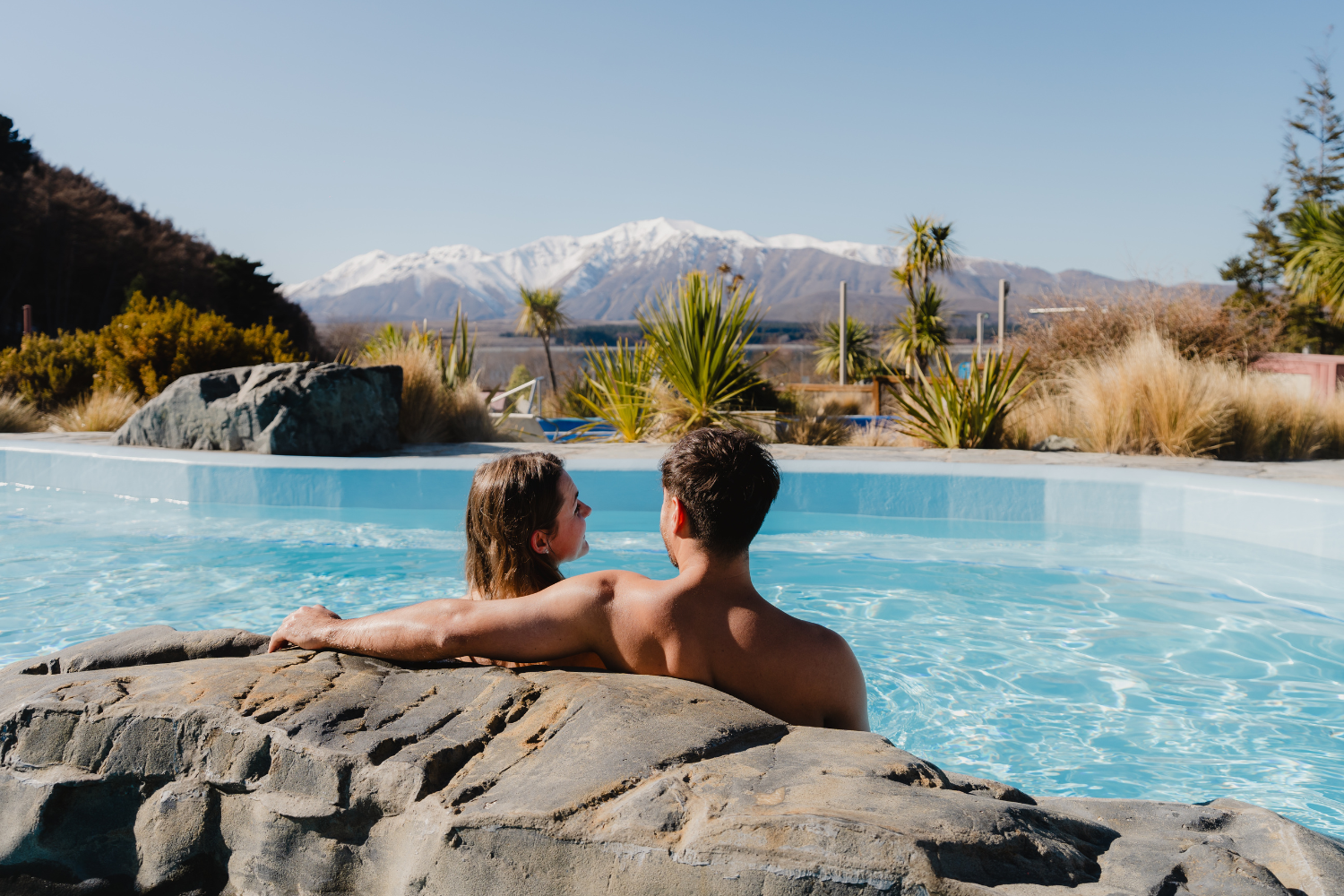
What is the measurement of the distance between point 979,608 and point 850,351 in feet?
54.6

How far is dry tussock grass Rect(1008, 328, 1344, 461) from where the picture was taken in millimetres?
7516

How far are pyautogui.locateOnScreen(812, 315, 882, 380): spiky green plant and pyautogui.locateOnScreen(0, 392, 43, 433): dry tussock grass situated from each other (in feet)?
46.4

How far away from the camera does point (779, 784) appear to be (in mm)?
1417

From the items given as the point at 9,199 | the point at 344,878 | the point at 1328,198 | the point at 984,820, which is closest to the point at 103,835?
the point at 344,878

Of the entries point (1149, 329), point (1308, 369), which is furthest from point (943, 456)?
point (1308, 369)

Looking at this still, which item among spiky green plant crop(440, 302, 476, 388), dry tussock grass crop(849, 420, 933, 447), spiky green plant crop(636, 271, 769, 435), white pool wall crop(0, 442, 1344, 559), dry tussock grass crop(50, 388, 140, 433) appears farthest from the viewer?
spiky green plant crop(440, 302, 476, 388)

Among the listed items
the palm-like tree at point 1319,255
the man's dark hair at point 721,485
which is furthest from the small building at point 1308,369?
the man's dark hair at point 721,485

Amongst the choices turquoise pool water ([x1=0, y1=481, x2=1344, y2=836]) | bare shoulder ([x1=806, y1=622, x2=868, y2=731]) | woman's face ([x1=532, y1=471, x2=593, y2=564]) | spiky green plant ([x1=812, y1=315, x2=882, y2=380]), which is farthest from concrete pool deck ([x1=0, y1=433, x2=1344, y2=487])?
spiky green plant ([x1=812, y1=315, x2=882, y2=380])

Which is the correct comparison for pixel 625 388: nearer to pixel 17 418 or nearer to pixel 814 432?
pixel 814 432

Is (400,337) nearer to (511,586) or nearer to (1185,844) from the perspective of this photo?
(511,586)

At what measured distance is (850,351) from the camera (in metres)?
20.7

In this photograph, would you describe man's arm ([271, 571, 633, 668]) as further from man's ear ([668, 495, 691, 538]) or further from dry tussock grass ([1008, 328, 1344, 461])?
dry tussock grass ([1008, 328, 1344, 461])

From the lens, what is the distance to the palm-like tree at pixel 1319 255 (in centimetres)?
1230

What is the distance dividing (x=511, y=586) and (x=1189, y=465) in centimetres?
610
